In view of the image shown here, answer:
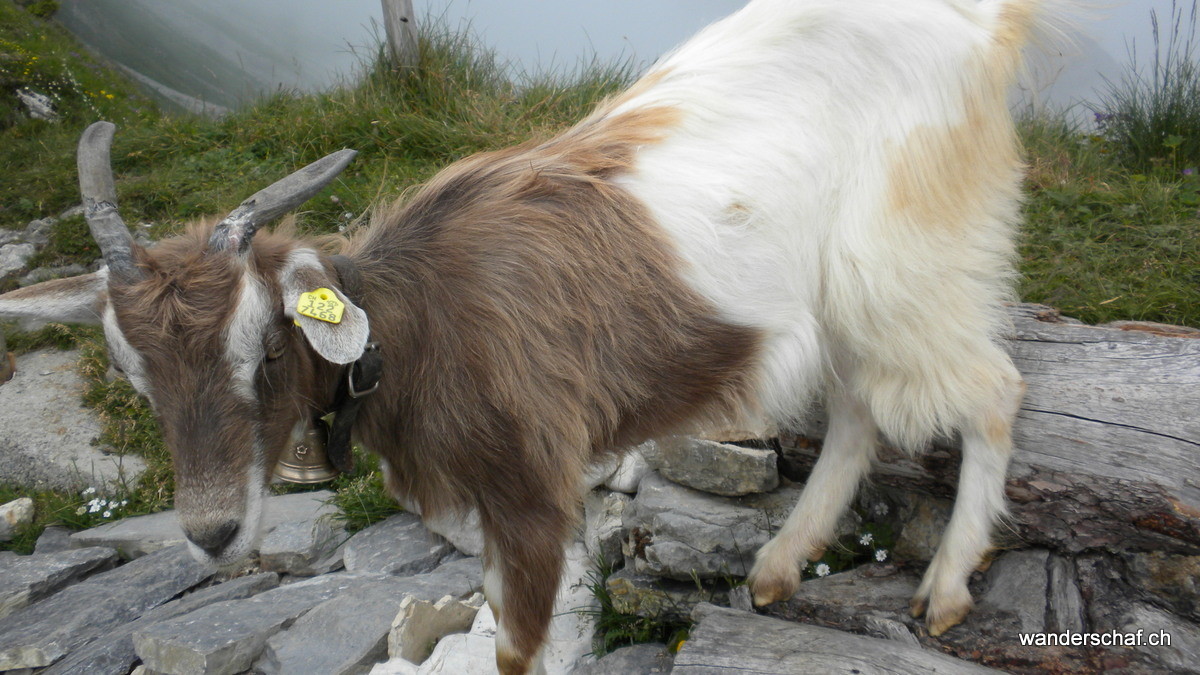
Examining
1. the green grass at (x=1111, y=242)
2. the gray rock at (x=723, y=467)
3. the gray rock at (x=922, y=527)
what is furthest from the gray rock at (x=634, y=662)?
the green grass at (x=1111, y=242)

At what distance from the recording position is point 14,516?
4.62 meters

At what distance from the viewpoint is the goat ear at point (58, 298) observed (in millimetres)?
2387

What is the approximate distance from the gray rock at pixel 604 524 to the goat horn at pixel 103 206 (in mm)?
1980

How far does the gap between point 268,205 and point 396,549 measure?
214 centimetres

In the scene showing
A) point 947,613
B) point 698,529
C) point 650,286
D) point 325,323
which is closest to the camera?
point 325,323

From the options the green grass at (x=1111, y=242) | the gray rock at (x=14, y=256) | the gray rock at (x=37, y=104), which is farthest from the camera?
the gray rock at (x=37, y=104)

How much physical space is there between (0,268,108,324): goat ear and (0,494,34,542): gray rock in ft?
9.36

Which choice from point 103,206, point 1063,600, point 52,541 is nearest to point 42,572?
point 52,541

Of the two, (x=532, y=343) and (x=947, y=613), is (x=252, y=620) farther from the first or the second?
(x=947, y=613)

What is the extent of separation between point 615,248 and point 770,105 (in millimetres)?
694

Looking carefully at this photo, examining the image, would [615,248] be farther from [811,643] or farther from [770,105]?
[811,643]

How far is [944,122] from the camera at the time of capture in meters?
2.66

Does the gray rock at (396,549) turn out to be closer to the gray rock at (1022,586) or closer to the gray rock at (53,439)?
the gray rock at (53,439)

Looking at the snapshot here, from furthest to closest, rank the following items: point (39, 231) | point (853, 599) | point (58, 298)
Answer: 1. point (39, 231)
2. point (853, 599)
3. point (58, 298)
